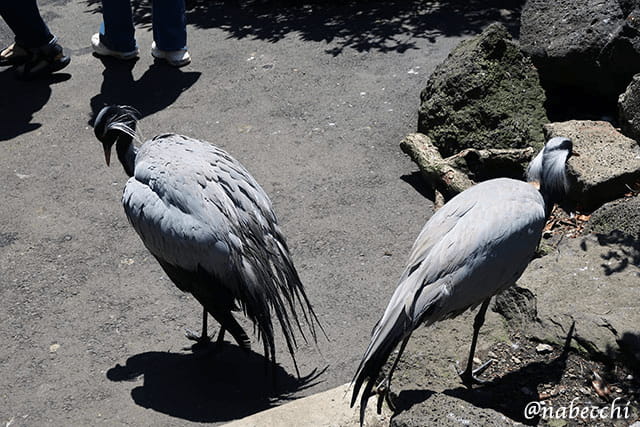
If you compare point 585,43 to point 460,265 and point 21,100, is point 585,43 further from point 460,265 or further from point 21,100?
point 21,100

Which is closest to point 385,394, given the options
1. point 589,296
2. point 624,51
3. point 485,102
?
point 589,296

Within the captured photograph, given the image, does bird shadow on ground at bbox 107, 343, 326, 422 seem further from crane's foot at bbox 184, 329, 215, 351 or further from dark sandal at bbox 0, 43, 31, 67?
dark sandal at bbox 0, 43, 31, 67

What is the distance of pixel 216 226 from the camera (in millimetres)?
4375

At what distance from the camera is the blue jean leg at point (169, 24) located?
27.0 feet

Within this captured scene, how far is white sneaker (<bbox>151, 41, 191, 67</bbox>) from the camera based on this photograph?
8.52 meters

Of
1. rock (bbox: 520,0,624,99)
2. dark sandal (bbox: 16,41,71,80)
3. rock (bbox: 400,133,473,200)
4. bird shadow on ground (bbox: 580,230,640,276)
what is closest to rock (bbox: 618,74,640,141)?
rock (bbox: 520,0,624,99)

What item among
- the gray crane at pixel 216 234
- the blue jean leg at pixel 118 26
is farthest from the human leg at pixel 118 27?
the gray crane at pixel 216 234

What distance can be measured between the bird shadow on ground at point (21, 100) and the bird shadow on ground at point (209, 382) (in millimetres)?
3834

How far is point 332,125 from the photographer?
7.32m

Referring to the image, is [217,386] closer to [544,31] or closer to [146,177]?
[146,177]

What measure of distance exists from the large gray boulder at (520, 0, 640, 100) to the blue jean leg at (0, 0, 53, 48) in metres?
5.30

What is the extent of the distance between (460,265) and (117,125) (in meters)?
2.71

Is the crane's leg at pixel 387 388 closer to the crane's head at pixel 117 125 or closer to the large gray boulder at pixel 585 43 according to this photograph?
the crane's head at pixel 117 125

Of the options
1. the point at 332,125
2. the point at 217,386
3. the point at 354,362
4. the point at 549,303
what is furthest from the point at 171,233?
the point at 332,125
